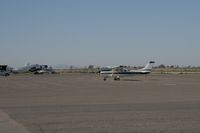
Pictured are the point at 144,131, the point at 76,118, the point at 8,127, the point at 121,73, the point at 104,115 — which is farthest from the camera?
the point at 121,73

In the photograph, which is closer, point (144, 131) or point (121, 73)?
point (144, 131)

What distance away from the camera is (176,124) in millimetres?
14539

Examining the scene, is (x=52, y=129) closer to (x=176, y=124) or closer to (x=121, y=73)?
(x=176, y=124)

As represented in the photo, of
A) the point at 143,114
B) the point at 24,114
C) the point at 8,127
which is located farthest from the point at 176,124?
the point at 24,114

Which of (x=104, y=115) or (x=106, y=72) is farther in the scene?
(x=106, y=72)

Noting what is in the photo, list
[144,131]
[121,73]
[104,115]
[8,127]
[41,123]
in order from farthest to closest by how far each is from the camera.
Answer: [121,73] < [104,115] < [41,123] < [8,127] < [144,131]

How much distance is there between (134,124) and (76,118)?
9.14 feet

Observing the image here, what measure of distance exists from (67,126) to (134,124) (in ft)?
7.34

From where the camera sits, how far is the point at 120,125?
14461mm

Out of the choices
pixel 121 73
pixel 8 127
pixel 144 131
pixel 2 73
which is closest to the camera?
pixel 144 131

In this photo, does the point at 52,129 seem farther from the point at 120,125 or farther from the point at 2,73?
the point at 2,73

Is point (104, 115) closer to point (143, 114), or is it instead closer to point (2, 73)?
point (143, 114)

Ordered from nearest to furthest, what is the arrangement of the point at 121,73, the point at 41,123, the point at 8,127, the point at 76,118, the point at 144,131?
the point at 144,131, the point at 8,127, the point at 41,123, the point at 76,118, the point at 121,73

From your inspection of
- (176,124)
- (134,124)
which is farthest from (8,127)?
(176,124)
